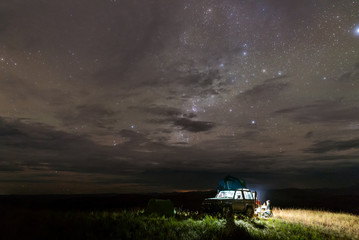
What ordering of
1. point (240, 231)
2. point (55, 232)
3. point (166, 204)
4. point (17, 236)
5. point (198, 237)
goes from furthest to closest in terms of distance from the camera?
point (166, 204) < point (240, 231) < point (198, 237) < point (55, 232) < point (17, 236)

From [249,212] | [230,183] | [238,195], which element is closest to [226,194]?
[238,195]

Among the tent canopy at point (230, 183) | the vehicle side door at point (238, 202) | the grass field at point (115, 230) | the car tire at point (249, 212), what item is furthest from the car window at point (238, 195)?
the grass field at point (115, 230)

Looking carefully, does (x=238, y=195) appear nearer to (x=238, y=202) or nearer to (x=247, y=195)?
(x=238, y=202)

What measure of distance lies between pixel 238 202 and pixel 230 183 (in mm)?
4877

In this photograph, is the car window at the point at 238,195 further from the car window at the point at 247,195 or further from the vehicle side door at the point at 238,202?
the car window at the point at 247,195

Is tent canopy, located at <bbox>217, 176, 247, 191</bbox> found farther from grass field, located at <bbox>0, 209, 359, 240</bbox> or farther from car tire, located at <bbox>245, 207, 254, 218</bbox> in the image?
grass field, located at <bbox>0, 209, 359, 240</bbox>

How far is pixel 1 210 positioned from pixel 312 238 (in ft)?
38.9

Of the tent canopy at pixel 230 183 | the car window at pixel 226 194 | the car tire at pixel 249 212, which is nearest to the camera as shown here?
the car tire at pixel 249 212

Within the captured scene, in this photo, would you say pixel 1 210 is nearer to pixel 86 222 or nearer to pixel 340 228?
pixel 86 222

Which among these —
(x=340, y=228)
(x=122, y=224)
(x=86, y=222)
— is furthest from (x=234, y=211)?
(x=86, y=222)

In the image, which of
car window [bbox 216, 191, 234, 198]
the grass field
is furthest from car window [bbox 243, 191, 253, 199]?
the grass field

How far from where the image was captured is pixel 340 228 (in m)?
13.9

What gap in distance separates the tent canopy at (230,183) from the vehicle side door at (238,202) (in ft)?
13.4

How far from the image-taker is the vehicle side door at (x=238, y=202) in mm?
16356
